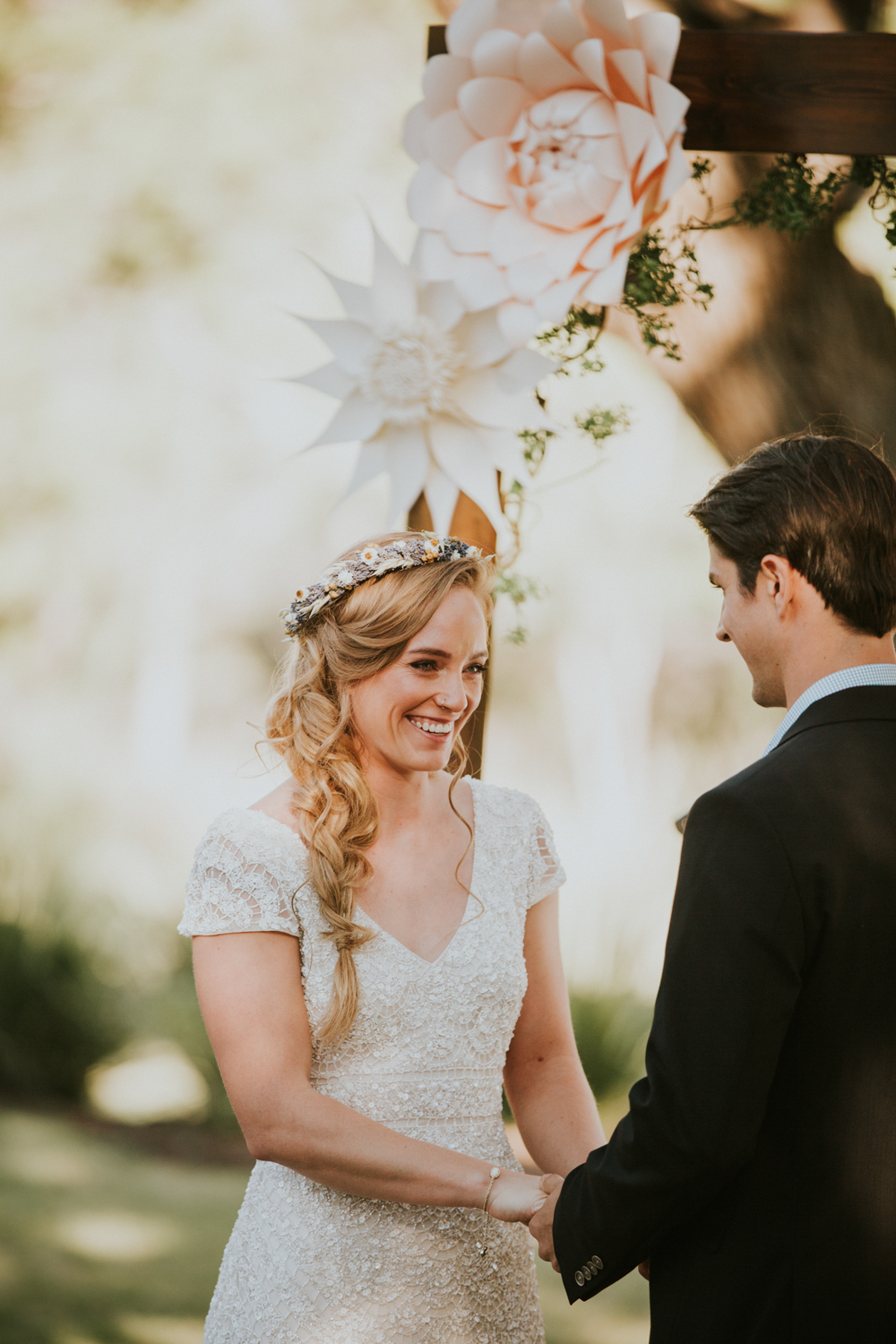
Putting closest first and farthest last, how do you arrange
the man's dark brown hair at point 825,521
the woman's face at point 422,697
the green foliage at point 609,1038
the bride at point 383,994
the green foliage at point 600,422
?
the man's dark brown hair at point 825,521 < the bride at point 383,994 < the woman's face at point 422,697 < the green foliage at point 600,422 < the green foliage at point 609,1038

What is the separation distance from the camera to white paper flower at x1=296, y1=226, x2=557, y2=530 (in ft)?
6.96

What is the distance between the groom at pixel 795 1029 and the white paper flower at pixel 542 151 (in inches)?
32.4

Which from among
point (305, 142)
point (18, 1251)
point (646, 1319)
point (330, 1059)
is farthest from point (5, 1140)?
point (305, 142)

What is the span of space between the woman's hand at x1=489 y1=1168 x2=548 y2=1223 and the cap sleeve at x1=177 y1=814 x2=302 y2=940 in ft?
1.58

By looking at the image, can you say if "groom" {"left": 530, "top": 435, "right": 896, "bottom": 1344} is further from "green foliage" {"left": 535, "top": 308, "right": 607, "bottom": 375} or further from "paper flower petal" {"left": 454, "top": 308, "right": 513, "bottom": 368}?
"green foliage" {"left": 535, "top": 308, "right": 607, "bottom": 375}

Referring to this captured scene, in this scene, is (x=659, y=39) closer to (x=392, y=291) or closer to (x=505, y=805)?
(x=392, y=291)

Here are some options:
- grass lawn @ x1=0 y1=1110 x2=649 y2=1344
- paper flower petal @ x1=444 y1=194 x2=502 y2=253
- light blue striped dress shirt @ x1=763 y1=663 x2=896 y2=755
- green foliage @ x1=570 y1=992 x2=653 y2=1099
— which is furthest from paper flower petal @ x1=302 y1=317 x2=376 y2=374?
grass lawn @ x1=0 y1=1110 x2=649 y2=1344

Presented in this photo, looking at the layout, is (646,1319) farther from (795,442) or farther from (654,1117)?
(795,442)

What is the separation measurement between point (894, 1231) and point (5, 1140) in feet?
14.8

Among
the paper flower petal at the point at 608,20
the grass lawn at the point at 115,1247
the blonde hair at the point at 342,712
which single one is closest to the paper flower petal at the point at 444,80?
the paper flower petal at the point at 608,20

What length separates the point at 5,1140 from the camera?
490 centimetres

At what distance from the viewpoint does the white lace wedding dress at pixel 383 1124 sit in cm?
172

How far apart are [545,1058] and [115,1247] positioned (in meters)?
3.10

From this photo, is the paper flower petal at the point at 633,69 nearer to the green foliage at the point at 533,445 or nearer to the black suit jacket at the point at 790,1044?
the green foliage at the point at 533,445
